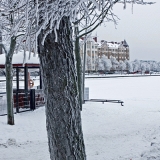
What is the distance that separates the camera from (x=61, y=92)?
347cm

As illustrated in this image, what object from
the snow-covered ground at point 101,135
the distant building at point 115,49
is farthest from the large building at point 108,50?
the snow-covered ground at point 101,135

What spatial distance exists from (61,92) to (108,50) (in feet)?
385

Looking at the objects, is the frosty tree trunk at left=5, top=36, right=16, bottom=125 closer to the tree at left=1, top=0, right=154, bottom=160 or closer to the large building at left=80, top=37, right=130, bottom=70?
the tree at left=1, top=0, right=154, bottom=160

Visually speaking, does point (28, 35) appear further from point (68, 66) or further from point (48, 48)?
point (68, 66)

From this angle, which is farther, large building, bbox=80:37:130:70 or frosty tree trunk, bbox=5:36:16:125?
large building, bbox=80:37:130:70

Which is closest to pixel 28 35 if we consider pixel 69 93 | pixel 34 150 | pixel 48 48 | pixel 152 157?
pixel 48 48

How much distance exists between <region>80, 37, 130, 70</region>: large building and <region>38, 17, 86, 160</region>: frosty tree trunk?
10052 centimetres

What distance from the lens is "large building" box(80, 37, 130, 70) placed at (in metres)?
108

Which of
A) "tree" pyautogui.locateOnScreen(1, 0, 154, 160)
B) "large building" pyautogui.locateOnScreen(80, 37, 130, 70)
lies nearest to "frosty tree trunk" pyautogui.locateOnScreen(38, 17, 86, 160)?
"tree" pyautogui.locateOnScreen(1, 0, 154, 160)

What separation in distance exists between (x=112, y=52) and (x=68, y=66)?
120 metres

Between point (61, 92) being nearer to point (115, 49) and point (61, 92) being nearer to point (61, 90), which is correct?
point (61, 90)

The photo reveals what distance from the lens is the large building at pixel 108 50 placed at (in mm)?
108188

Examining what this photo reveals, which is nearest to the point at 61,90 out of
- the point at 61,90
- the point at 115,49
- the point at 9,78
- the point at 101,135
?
the point at 61,90

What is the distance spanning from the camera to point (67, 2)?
9.44 ft
